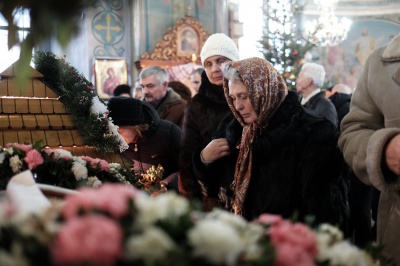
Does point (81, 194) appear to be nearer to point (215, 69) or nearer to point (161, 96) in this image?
point (215, 69)

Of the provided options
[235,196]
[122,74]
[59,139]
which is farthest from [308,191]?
[122,74]

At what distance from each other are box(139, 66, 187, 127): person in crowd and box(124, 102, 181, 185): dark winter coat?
886mm

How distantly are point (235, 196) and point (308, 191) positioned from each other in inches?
15.2

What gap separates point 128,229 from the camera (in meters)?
0.96

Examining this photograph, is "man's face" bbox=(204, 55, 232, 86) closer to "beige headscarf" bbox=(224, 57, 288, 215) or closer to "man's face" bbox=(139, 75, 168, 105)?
"beige headscarf" bbox=(224, 57, 288, 215)

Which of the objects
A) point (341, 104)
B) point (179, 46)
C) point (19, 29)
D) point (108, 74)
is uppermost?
point (19, 29)

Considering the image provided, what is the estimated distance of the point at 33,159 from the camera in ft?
8.61

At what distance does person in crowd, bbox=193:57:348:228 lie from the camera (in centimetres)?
301

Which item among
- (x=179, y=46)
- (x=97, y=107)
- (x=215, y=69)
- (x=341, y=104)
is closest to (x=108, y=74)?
(x=179, y=46)

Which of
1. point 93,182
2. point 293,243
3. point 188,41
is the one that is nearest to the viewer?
point 293,243

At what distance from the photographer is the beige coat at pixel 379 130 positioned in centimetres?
227

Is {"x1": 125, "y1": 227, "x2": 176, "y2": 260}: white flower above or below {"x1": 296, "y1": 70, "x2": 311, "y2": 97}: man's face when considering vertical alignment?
above

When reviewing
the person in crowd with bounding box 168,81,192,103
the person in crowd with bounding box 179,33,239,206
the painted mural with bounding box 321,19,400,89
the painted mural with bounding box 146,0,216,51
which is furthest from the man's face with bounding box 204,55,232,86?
the painted mural with bounding box 321,19,400,89

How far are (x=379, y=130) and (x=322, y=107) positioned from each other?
3.87 m
